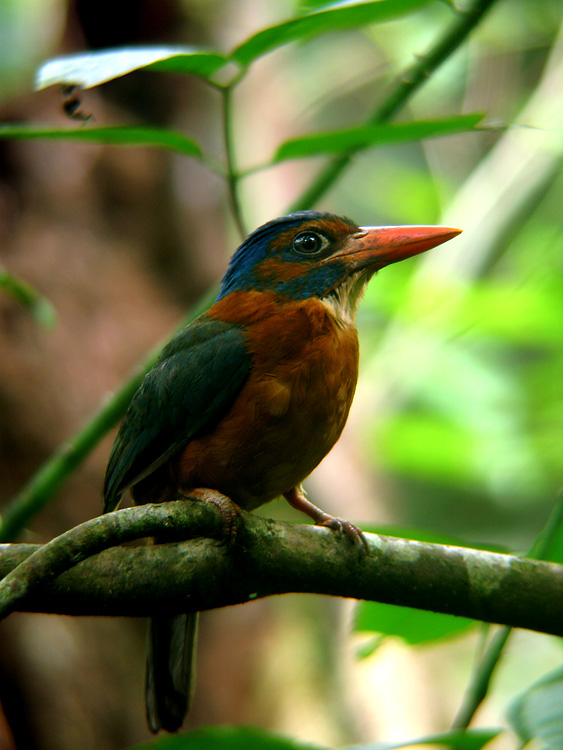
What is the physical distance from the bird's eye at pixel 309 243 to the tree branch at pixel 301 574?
1.01m

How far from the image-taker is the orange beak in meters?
2.39

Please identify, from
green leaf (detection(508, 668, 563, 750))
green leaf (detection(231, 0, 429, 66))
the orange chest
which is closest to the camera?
green leaf (detection(508, 668, 563, 750))

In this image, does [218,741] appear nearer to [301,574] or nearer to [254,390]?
[301,574]

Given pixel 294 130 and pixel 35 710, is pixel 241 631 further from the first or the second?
pixel 294 130

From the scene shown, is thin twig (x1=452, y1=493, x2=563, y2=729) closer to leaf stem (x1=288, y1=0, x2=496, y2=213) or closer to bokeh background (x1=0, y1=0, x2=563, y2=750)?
leaf stem (x1=288, y1=0, x2=496, y2=213)

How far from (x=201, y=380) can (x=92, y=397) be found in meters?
2.33

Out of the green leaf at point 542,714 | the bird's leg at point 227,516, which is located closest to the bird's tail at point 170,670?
the bird's leg at point 227,516

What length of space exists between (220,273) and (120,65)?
3.81 m

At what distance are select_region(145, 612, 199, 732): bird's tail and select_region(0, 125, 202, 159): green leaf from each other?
141 cm

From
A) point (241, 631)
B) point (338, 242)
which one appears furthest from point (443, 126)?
point (241, 631)

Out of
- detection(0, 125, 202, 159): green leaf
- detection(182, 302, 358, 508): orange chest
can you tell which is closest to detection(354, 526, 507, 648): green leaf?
detection(182, 302, 358, 508): orange chest

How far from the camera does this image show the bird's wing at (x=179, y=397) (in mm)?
2191

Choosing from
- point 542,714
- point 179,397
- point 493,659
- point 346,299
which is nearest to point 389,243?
point 346,299

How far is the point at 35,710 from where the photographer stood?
3582 mm
